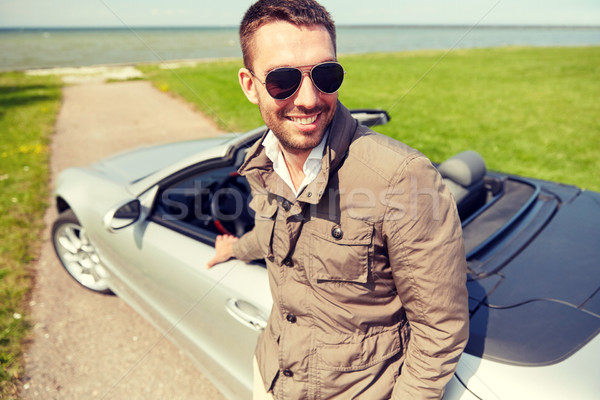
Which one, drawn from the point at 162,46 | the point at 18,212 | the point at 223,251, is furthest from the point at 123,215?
the point at 162,46

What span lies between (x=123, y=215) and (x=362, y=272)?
159cm

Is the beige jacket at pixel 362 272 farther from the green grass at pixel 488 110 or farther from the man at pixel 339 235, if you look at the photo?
the green grass at pixel 488 110

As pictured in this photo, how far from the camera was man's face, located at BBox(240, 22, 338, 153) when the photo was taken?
120 centimetres

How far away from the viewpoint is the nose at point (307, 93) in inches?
47.6

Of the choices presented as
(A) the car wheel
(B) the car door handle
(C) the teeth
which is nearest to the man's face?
(C) the teeth

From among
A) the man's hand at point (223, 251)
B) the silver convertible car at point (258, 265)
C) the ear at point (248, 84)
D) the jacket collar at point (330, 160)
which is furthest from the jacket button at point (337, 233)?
the man's hand at point (223, 251)

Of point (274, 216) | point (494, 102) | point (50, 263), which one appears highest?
point (274, 216)

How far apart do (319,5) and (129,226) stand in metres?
1.82

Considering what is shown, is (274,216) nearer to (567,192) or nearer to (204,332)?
(204,332)

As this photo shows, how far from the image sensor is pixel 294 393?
1.37 m

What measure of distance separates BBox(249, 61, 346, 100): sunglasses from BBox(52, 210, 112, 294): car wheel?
2.44 metres

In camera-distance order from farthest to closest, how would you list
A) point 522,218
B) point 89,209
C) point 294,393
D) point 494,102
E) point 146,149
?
point 494,102 → point 146,149 → point 89,209 → point 522,218 → point 294,393

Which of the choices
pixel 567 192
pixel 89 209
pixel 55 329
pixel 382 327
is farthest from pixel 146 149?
pixel 567 192

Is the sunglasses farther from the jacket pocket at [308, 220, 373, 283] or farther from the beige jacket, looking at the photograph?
the jacket pocket at [308, 220, 373, 283]
